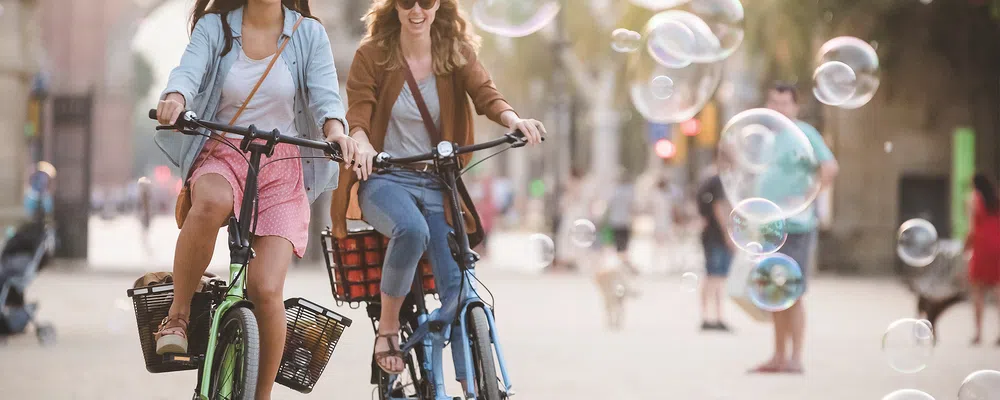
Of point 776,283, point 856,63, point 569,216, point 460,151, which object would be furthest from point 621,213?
point 460,151

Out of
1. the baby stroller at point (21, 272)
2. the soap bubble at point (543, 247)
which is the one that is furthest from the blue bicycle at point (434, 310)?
the soap bubble at point (543, 247)

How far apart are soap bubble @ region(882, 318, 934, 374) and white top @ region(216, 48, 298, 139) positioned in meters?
4.33

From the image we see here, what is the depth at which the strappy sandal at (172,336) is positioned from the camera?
4930 millimetres

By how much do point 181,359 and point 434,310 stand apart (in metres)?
0.97

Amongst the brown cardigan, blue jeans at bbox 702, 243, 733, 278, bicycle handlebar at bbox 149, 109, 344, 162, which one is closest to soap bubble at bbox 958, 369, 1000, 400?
the brown cardigan

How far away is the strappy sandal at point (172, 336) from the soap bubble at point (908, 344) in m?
4.52

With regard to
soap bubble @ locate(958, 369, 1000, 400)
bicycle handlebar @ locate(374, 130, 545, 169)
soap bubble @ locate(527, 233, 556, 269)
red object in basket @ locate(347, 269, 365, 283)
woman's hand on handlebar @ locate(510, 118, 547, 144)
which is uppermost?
woman's hand on handlebar @ locate(510, 118, 547, 144)

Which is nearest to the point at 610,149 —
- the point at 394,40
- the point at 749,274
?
the point at 749,274

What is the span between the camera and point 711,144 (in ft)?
132

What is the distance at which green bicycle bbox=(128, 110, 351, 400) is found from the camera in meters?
4.72

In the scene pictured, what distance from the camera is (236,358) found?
4797 mm

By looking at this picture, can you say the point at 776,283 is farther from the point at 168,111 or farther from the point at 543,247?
the point at 168,111

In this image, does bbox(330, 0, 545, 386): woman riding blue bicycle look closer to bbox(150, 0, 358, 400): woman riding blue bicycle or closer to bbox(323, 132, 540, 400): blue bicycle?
bbox(323, 132, 540, 400): blue bicycle

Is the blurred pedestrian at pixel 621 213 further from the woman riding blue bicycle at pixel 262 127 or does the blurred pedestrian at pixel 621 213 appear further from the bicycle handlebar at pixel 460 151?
the woman riding blue bicycle at pixel 262 127
